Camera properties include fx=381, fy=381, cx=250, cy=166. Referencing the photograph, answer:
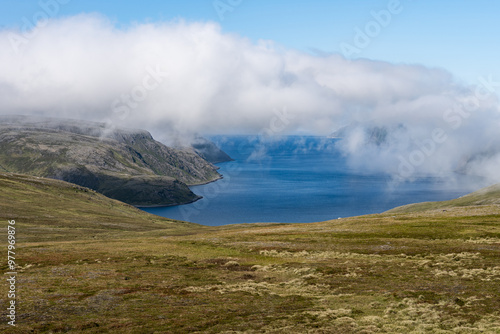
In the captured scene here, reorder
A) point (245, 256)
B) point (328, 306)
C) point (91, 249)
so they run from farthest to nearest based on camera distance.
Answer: point (91, 249)
point (245, 256)
point (328, 306)

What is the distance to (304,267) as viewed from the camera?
183 feet

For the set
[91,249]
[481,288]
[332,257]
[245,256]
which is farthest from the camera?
[91,249]

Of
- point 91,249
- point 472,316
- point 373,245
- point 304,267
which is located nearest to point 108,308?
point 304,267

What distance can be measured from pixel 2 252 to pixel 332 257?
61.5 meters

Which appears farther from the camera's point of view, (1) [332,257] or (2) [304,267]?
(1) [332,257]

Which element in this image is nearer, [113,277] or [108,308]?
[108,308]

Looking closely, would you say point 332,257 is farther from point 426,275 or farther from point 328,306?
point 328,306

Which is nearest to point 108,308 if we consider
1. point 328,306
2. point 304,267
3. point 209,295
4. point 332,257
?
point 209,295

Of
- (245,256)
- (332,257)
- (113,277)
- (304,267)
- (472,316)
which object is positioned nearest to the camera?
(472,316)

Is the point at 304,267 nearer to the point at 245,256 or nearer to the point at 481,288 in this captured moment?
the point at 245,256

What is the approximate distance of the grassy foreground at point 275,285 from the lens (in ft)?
107

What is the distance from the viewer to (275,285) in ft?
A: 156

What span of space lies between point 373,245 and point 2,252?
70107mm

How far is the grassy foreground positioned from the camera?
32.6 meters
